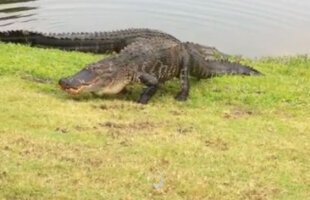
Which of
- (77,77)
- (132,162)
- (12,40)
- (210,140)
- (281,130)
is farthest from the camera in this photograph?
(12,40)

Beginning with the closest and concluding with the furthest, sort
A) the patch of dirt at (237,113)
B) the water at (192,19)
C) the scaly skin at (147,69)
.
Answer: the patch of dirt at (237,113)
the scaly skin at (147,69)
the water at (192,19)

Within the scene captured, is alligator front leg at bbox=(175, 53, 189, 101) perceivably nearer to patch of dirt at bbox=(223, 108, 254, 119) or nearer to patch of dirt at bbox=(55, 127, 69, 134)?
patch of dirt at bbox=(223, 108, 254, 119)

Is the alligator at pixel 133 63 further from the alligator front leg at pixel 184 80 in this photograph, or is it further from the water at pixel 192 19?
the water at pixel 192 19

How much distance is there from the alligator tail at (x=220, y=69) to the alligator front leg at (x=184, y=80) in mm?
250

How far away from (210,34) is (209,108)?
5.37 meters

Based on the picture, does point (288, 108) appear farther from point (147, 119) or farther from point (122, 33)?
point (122, 33)

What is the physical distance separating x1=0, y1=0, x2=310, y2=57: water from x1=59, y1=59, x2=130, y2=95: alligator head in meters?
4.84

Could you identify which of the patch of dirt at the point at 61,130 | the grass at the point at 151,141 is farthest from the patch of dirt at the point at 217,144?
the patch of dirt at the point at 61,130

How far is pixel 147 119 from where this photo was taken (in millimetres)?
6938

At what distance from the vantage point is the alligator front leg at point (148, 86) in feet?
25.8

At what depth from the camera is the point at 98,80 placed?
7684 mm

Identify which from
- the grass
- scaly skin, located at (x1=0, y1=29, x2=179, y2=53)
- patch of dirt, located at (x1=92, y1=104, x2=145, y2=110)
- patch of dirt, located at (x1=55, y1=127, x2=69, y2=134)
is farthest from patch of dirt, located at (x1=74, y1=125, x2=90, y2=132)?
scaly skin, located at (x1=0, y1=29, x2=179, y2=53)

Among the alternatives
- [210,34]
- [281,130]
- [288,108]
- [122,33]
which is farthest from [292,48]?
[281,130]

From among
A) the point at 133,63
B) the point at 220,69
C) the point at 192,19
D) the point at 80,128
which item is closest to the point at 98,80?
the point at 133,63
